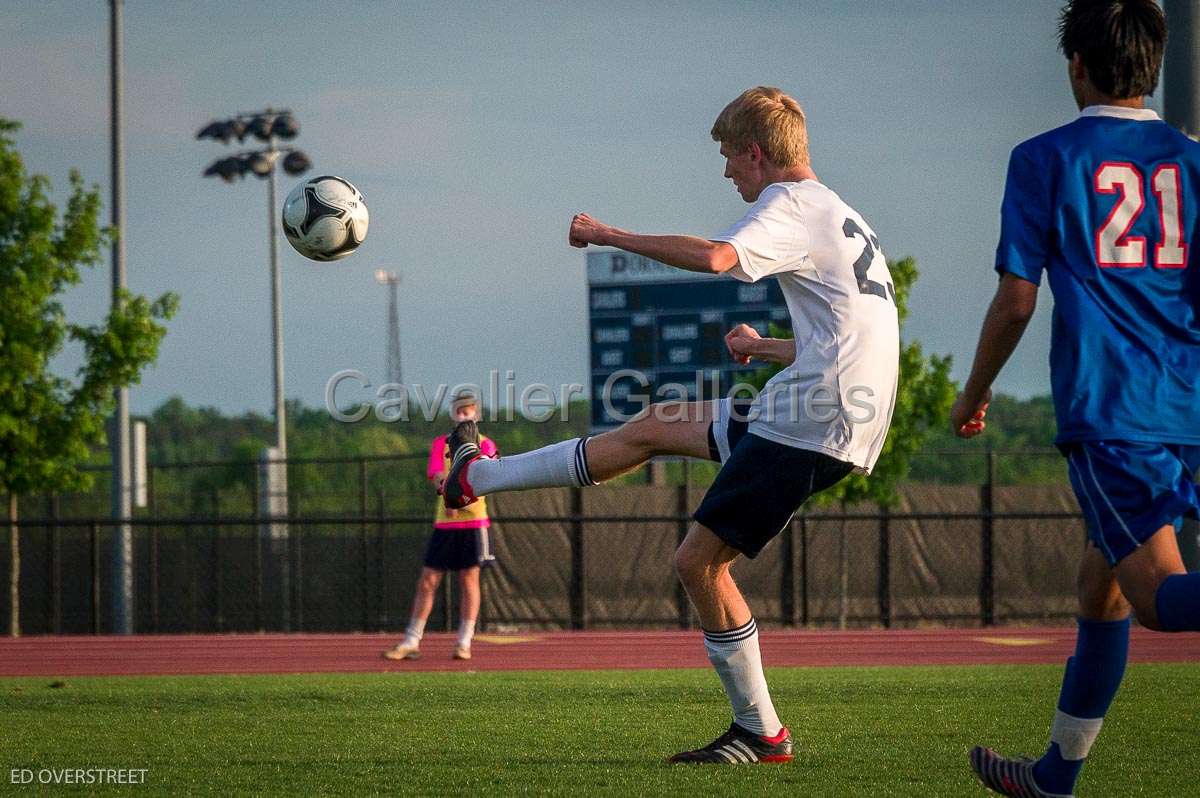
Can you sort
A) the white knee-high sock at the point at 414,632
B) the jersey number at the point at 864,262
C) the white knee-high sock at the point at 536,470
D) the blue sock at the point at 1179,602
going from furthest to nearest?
the white knee-high sock at the point at 414,632, the white knee-high sock at the point at 536,470, the jersey number at the point at 864,262, the blue sock at the point at 1179,602

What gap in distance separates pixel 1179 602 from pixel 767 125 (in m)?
2.12

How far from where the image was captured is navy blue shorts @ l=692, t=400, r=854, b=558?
15.2 ft

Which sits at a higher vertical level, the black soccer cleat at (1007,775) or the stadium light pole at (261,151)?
the stadium light pole at (261,151)

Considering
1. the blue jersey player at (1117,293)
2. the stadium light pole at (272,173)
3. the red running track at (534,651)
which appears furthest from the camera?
the stadium light pole at (272,173)

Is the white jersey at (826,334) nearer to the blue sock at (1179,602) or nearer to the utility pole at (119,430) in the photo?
the blue sock at (1179,602)

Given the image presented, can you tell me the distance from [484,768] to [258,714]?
224 cm

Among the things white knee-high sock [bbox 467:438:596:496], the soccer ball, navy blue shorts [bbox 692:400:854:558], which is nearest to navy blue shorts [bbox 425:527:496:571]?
the soccer ball

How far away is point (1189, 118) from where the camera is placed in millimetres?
10641

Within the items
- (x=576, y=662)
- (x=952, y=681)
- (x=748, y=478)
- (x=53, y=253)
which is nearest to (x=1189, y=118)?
(x=952, y=681)

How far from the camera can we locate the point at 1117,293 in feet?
11.7

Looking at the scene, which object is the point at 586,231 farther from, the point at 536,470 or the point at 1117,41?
the point at 1117,41

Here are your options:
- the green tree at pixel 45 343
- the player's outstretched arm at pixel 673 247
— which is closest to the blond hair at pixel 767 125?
the player's outstretched arm at pixel 673 247

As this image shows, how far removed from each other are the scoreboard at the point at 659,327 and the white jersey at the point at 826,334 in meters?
14.3

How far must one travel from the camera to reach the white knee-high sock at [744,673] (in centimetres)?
493
